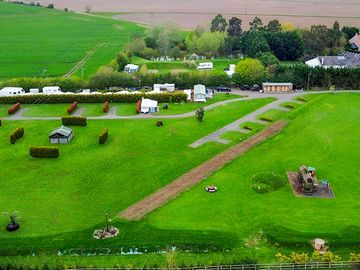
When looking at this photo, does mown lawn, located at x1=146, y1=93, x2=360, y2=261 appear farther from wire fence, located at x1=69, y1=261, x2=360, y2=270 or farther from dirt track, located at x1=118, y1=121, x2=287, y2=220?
wire fence, located at x1=69, y1=261, x2=360, y2=270

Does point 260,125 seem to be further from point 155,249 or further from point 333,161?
point 155,249

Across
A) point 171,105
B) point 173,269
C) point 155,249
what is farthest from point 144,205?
point 171,105

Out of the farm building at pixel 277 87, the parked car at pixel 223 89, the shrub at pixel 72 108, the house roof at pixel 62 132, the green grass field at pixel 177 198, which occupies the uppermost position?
the farm building at pixel 277 87

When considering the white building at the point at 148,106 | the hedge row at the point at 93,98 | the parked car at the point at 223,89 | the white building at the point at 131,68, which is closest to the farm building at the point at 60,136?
the white building at the point at 148,106

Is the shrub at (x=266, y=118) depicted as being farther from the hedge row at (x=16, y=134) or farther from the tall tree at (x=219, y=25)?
the tall tree at (x=219, y=25)

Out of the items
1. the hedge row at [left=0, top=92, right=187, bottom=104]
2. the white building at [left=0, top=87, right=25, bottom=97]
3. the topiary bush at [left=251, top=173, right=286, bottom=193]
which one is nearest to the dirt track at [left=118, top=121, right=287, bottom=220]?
the topiary bush at [left=251, top=173, right=286, bottom=193]

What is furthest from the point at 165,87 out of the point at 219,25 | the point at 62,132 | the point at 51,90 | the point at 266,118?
the point at 219,25

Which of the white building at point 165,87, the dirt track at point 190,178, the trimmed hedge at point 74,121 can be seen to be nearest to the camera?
the dirt track at point 190,178
